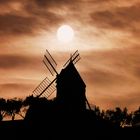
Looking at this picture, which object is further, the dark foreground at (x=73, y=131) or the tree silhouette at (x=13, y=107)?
the tree silhouette at (x=13, y=107)

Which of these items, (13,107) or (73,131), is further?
(13,107)

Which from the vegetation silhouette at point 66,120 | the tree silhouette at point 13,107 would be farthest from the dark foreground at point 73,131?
the tree silhouette at point 13,107

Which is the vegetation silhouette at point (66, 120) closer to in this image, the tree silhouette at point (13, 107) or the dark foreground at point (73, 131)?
the dark foreground at point (73, 131)

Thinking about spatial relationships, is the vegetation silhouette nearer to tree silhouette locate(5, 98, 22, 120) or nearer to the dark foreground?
Answer: the dark foreground

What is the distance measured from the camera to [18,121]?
34031 millimetres

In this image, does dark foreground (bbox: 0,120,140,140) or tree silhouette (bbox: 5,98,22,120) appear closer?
dark foreground (bbox: 0,120,140,140)

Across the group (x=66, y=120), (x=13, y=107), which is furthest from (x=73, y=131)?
(x=13, y=107)

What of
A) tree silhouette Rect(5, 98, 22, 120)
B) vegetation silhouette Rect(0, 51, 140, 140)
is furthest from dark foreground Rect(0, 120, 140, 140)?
tree silhouette Rect(5, 98, 22, 120)

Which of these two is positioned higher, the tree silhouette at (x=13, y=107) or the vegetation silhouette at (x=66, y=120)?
the tree silhouette at (x=13, y=107)

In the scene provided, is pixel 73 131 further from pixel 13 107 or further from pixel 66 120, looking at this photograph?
pixel 13 107

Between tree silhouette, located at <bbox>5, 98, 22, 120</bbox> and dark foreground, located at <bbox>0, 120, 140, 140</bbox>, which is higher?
tree silhouette, located at <bbox>5, 98, 22, 120</bbox>

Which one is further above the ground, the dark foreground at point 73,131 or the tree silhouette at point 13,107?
the tree silhouette at point 13,107

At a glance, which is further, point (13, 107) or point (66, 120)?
point (13, 107)

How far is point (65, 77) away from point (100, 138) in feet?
26.7
